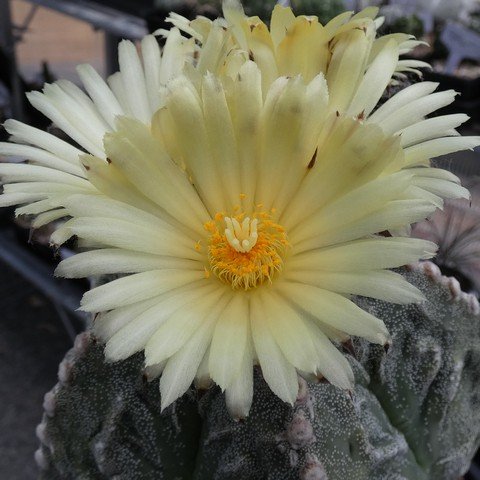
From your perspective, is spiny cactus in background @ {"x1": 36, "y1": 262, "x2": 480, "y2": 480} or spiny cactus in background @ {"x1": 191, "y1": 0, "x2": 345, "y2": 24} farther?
spiny cactus in background @ {"x1": 191, "y1": 0, "x2": 345, "y2": 24}

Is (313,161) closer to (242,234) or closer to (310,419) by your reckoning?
(242,234)

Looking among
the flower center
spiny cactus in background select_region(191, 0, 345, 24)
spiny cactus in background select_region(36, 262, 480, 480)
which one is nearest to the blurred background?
spiny cactus in background select_region(191, 0, 345, 24)

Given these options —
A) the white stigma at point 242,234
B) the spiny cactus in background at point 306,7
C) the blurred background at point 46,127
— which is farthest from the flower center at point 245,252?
the spiny cactus in background at point 306,7

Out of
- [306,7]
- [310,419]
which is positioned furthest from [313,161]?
[306,7]

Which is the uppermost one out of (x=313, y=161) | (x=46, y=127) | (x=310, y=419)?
(x=313, y=161)

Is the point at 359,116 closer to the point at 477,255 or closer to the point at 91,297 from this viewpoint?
the point at 91,297

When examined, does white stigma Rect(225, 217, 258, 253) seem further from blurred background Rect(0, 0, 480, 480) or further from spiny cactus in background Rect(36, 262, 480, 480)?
blurred background Rect(0, 0, 480, 480)

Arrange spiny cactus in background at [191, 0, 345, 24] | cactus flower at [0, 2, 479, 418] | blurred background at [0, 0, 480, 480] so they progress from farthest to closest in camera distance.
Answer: spiny cactus in background at [191, 0, 345, 24]
blurred background at [0, 0, 480, 480]
cactus flower at [0, 2, 479, 418]
